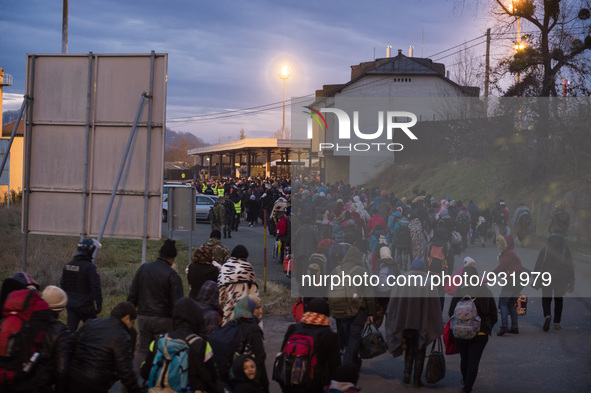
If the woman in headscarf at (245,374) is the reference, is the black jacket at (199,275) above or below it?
above

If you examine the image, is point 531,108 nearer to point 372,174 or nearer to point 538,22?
point 538,22

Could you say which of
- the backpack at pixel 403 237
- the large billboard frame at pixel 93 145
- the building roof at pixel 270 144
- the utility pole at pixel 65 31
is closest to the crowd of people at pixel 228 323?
the large billboard frame at pixel 93 145

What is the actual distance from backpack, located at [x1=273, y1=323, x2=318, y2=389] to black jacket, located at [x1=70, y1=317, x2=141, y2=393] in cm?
123

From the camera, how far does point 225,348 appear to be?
5496 millimetres

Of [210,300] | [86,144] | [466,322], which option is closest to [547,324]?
[466,322]

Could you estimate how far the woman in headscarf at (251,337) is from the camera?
5457 mm

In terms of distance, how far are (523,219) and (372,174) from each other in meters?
10.2

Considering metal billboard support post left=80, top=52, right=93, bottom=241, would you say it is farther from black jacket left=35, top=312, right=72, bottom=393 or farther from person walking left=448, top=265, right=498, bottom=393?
person walking left=448, top=265, right=498, bottom=393

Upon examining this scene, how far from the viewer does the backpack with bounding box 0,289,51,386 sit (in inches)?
188

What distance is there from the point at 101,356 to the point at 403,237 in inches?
477

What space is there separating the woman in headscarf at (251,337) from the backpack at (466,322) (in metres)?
2.75

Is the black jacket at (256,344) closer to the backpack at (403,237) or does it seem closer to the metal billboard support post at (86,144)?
the metal billboard support post at (86,144)

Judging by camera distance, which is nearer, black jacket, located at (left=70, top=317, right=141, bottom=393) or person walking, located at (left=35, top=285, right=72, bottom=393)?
person walking, located at (left=35, top=285, right=72, bottom=393)

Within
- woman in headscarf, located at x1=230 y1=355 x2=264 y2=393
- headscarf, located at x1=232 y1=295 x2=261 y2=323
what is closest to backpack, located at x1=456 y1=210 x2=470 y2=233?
headscarf, located at x1=232 y1=295 x2=261 y2=323
